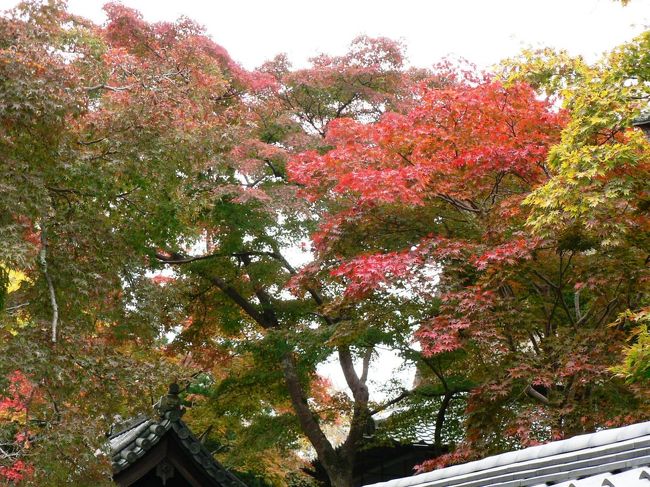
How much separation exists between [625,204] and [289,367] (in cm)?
806

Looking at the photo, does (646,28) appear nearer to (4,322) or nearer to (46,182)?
(46,182)

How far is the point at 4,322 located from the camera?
970 centimetres

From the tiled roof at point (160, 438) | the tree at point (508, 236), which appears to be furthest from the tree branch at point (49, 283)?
the tree at point (508, 236)

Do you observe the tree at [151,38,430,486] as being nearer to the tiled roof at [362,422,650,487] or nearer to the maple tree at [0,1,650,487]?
the maple tree at [0,1,650,487]

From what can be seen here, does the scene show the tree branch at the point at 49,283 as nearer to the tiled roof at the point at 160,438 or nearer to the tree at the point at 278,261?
the tiled roof at the point at 160,438

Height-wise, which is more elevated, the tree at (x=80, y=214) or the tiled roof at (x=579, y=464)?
the tree at (x=80, y=214)

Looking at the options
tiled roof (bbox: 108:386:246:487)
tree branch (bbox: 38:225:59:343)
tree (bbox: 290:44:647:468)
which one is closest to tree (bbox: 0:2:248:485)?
tree branch (bbox: 38:225:59:343)

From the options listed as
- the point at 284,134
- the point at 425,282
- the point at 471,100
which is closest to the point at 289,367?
the point at 284,134

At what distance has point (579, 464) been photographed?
4.23 m

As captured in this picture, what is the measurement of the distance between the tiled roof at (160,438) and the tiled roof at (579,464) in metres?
4.90

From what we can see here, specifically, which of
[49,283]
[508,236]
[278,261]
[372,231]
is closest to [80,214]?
[49,283]

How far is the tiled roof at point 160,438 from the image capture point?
941 centimetres

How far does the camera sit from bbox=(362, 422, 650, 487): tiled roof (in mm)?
3914

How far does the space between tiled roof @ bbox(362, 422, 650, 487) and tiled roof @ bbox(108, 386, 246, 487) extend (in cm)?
490
